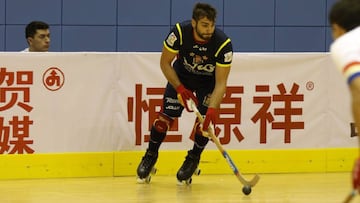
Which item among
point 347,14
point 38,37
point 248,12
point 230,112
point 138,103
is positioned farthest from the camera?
point 248,12

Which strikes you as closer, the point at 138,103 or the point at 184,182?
the point at 184,182

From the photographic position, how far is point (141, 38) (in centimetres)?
854

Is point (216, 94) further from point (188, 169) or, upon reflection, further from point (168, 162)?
point (168, 162)

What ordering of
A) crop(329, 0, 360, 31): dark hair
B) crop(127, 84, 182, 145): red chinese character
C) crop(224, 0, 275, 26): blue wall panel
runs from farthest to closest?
1. crop(224, 0, 275, 26): blue wall panel
2. crop(127, 84, 182, 145): red chinese character
3. crop(329, 0, 360, 31): dark hair

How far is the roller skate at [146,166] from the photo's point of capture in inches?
222

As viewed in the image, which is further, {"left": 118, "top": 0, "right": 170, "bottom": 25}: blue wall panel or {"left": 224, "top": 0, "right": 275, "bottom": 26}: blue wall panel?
{"left": 224, "top": 0, "right": 275, "bottom": 26}: blue wall panel

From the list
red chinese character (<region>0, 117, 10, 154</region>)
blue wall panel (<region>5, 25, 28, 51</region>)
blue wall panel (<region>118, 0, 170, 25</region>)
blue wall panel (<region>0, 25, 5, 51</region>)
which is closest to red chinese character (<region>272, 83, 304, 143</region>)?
red chinese character (<region>0, 117, 10, 154</region>)

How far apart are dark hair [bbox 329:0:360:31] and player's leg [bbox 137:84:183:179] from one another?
293 centimetres

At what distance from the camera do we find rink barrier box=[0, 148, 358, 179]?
18.9 feet

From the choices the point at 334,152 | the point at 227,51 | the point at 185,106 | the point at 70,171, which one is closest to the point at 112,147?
the point at 70,171

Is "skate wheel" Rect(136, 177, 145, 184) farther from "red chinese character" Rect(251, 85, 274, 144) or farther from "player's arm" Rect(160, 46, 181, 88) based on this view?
"red chinese character" Rect(251, 85, 274, 144)

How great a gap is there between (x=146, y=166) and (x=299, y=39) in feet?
12.0

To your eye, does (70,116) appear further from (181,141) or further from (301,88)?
(301,88)

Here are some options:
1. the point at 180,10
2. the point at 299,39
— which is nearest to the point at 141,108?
the point at 180,10
